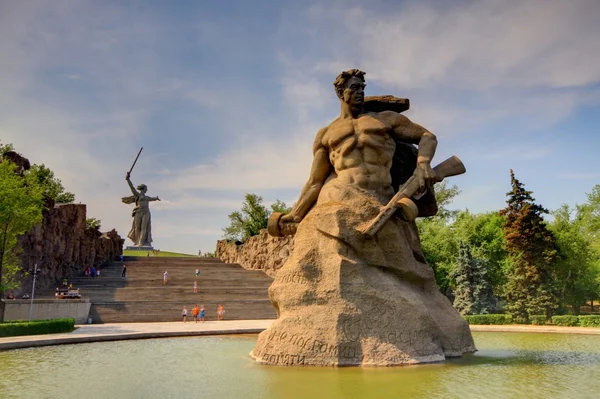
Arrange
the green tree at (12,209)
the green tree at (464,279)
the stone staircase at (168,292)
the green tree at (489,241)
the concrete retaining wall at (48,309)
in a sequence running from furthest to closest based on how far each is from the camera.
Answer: the green tree at (489,241)
the green tree at (464,279)
the stone staircase at (168,292)
the concrete retaining wall at (48,309)
the green tree at (12,209)

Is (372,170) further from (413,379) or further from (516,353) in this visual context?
(516,353)

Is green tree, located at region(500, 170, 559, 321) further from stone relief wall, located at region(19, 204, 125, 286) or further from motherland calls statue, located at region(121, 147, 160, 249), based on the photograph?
motherland calls statue, located at region(121, 147, 160, 249)

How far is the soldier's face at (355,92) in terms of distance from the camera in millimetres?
9922

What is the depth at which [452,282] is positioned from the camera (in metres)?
31.1

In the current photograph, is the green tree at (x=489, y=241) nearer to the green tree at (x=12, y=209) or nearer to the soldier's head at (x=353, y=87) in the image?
the green tree at (x=12, y=209)

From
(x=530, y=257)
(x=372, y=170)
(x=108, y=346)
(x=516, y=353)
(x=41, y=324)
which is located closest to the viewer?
(x=372, y=170)

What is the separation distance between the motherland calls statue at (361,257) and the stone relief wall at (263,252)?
24811 mm

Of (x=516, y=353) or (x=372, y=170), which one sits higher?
(x=372, y=170)

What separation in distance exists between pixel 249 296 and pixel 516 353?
2153cm

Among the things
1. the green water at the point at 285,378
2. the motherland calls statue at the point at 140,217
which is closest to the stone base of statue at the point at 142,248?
the motherland calls statue at the point at 140,217

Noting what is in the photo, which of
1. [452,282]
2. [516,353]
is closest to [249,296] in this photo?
[452,282]

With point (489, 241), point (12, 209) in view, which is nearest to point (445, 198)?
point (489, 241)

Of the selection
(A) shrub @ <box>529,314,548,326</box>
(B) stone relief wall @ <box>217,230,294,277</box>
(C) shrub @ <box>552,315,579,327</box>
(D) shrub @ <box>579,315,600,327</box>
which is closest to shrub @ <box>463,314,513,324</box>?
(A) shrub @ <box>529,314,548,326</box>

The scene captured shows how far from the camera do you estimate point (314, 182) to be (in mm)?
10391
